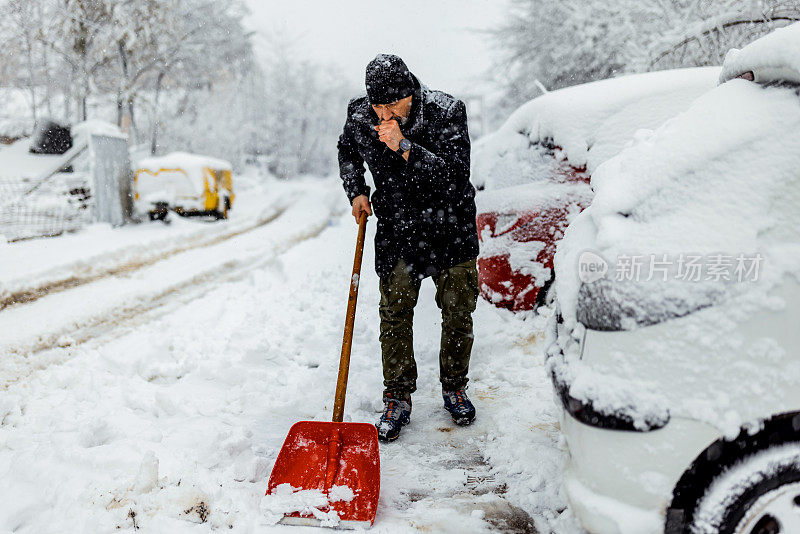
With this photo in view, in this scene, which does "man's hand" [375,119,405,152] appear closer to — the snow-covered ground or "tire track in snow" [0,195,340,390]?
the snow-covered ground

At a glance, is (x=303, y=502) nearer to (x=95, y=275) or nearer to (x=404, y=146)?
(x=404, y=146)

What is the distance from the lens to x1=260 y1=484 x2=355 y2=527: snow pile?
1967 millimetres

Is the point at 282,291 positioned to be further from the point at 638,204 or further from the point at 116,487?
the point at 638,204

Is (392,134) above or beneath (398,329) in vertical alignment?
above

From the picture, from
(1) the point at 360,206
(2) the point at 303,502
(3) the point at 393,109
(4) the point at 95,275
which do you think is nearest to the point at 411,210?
(1) the point at 360,206

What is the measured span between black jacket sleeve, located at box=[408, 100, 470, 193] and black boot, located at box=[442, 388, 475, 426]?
42.6 inches

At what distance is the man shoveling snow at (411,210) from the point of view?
256 centimetres

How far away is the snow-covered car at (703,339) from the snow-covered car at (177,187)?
12002 mm

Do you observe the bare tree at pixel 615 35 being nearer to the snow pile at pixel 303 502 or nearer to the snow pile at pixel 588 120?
the snow pile at pixel 588 120

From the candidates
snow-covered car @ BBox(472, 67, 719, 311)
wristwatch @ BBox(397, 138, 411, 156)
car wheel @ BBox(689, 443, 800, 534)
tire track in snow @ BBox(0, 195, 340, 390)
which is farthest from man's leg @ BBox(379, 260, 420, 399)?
tire track in snow @ BBox(0, 195, 340, 390)

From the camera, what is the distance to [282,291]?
582cm

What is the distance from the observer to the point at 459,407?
2863 millimetres

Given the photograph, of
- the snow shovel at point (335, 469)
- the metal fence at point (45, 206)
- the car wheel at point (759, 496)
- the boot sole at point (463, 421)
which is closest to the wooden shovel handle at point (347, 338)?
the snow shovel at point (335, 469)

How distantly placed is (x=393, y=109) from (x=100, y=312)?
3.80 m
